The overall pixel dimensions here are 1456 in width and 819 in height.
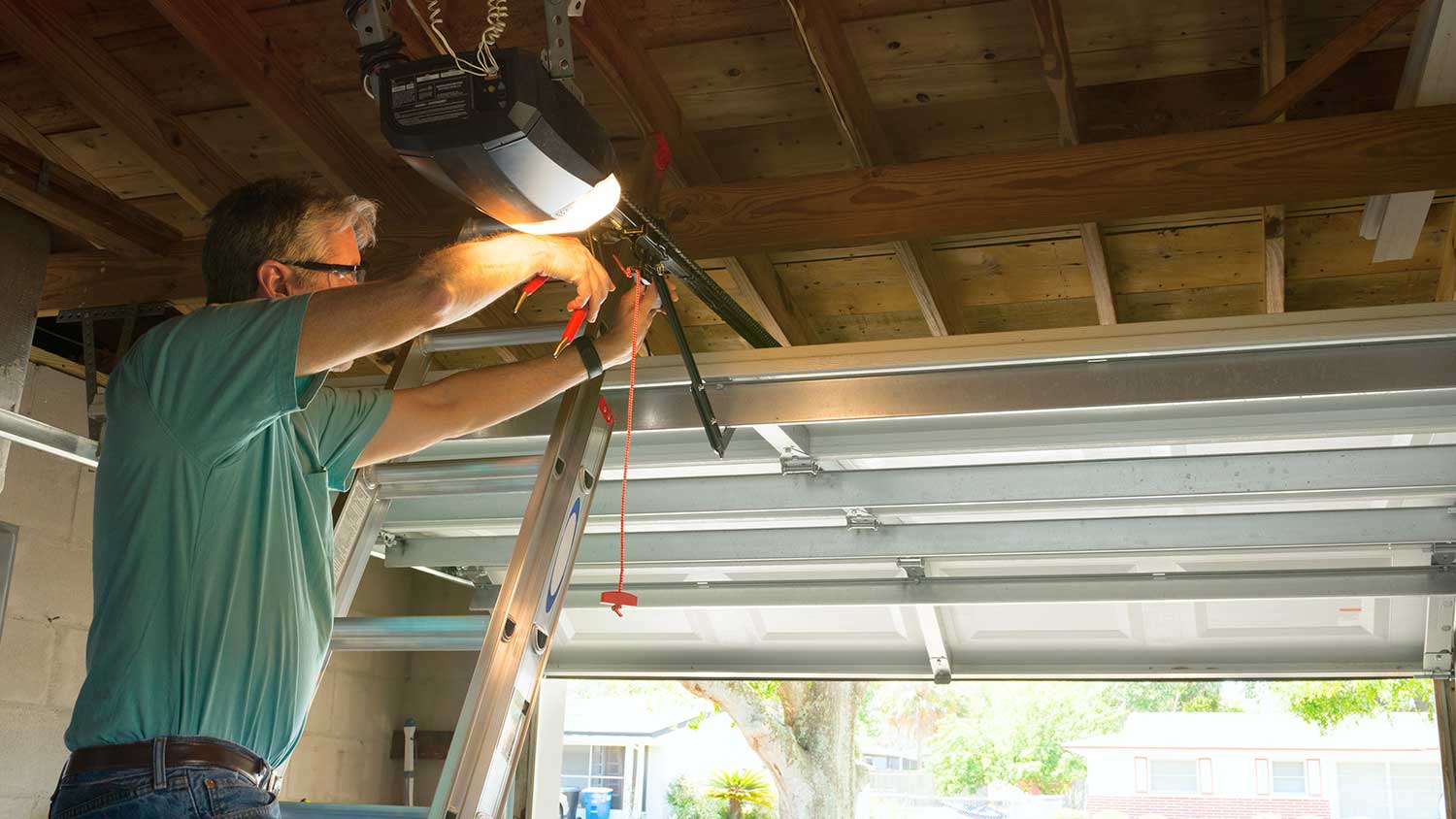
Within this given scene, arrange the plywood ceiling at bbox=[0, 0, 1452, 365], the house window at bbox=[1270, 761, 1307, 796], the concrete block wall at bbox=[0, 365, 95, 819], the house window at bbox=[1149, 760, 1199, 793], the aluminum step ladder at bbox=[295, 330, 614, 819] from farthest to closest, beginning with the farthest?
the house window at bbox=[1149, 760, 1199, 793] < the house window at bbox=[1270, 761, 1307, 796] < the concrete block wall at bbox=[0, 365, 95, 819] < the plywood ceiling at bbox=[0, 0, 1452, 365] < the aluminum step ladder at bbox=[295, 330, 614, 819]

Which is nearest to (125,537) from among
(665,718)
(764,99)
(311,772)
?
(764,99)

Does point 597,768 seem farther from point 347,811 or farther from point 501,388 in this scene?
point 501,388

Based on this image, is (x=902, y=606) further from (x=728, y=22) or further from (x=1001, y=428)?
(x=728, y=22)

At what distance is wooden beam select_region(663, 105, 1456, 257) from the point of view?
7.57 feet

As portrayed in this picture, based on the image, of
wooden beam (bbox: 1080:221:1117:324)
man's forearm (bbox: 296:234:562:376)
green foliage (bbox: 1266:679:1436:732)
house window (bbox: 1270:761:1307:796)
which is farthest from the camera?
house window (bbox: 1270:761:1307:796)

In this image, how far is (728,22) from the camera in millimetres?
2635

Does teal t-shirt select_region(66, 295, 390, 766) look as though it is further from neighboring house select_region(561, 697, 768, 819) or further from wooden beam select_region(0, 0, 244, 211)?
neighboring house select_region(561, 697, 768, 819)

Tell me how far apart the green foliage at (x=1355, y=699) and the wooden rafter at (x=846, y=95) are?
49.5 feet

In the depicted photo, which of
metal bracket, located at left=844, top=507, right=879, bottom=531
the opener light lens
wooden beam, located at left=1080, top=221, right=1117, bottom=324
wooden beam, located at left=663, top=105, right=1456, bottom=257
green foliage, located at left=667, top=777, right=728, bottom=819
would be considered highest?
wooden beam, located at left=1080, top=221, right=1117, bottom=324

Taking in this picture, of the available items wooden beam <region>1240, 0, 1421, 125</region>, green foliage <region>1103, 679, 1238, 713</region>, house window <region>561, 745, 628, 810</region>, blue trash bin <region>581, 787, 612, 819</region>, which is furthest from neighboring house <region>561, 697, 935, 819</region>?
wooden beam <region>1240, 0, 1421, 125</region>

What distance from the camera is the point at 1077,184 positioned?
2488 mm

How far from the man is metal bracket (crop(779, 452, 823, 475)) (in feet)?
5.28

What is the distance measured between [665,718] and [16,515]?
17.3 m

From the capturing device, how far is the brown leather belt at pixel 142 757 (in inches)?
53.1
